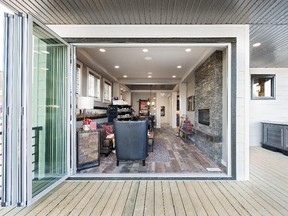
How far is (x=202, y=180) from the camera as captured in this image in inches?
144

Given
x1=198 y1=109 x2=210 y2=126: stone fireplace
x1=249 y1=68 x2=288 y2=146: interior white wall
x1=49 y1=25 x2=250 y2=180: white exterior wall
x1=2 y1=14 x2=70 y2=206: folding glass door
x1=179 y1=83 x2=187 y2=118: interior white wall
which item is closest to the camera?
x1=2 y1=14 x2=70 y2=206: folding glass door

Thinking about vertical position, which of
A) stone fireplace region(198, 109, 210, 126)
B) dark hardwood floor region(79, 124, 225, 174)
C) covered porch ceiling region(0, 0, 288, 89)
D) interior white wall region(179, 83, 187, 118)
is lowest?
dark hardwood floor region(79, 124, 225, 174)

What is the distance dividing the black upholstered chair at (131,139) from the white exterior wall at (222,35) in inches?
69.8

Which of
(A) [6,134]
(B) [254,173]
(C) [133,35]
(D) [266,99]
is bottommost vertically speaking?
(B) [254,173]

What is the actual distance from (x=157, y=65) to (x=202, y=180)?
180 inches

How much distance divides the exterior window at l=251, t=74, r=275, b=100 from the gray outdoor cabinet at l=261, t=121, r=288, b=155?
3.38 feet

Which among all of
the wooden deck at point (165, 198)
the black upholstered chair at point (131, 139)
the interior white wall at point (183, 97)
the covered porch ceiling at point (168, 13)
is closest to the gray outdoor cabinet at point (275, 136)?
the wooden deck at point (165, 198)

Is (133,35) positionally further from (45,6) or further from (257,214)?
(257,214)

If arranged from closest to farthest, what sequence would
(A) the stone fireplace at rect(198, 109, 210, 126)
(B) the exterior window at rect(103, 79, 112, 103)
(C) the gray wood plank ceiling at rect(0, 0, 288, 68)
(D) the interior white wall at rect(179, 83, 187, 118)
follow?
(C) the gray wood plank ceiling at rect(0, 0, 288, 68), (A) the stone fireplace at rect(198, 109, 210, 126), (B) the exterior window at rect(103, 79, 112, 103), (D) the interior white wall at rect(179, 83, 187, 118)

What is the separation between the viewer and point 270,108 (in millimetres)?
7281

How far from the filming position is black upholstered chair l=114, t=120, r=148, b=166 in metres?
4.38

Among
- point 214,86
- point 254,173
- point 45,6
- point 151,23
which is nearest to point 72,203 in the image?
point 45,6

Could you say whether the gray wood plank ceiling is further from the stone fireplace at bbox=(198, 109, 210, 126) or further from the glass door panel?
the stone fireplace at bbox=(198, 109, 210, 126)

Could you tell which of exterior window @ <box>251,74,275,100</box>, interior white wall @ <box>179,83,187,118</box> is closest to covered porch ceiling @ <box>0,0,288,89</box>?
exterior window @ <box>251,74,275,100</box>
